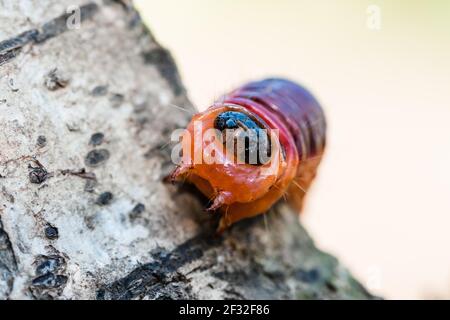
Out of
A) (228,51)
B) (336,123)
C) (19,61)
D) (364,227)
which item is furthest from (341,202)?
(19,61)

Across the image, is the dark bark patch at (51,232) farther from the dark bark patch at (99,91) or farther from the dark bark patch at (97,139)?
the dark bark patch at (99,91)

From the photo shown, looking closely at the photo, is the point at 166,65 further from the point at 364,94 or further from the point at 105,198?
the point at 364,94

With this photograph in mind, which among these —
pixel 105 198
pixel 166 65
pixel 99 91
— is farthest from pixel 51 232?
pixel 166 65

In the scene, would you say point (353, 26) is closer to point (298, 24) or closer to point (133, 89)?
point (298, 24)

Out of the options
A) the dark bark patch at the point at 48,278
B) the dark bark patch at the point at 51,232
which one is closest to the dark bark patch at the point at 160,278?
the dark bark patch at the point at 48,278

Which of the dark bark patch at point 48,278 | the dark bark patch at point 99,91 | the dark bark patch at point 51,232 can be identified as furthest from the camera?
the dark bark patch at point 99,91

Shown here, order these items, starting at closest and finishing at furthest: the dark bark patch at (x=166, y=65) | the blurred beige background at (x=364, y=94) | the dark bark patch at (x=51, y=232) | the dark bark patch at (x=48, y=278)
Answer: the dark bark patch at (x=48, y=278) < the dark bark patch at (x=51, y=232) < the dark bark patch at (x=166, y=65) < the blurred beige background at (x=364, y=94)

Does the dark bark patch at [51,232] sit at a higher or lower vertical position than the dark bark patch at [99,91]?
lower
